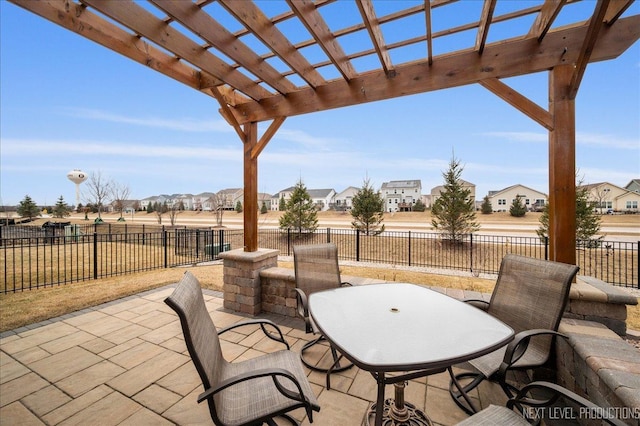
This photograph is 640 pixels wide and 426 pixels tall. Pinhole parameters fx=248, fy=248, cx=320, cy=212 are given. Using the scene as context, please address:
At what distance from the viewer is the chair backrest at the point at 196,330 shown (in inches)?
45.2

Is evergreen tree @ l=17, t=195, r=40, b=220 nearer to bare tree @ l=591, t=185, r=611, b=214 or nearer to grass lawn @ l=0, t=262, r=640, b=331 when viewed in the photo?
grass lawn @ l=0, t=262, r=640, b=331

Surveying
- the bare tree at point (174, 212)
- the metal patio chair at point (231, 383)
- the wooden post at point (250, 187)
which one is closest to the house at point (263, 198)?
the bare tree at point (174, 212)

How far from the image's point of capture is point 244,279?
11.7ft

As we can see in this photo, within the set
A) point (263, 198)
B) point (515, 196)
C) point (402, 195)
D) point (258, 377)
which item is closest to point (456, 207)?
point (258, 377)

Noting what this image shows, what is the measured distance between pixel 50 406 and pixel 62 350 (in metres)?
1.00

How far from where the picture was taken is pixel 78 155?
1050 inches

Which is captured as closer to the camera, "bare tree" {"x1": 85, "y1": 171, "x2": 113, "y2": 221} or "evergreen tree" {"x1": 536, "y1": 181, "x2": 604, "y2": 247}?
"evergreen tree" {"x1": 536, "y1": 181, "x2": 604, "y2": 247}

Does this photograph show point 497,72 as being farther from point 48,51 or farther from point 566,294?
point 48,51

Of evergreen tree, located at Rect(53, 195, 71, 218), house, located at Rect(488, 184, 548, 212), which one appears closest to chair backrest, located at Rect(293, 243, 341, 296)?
evergreen tree, located at Rect(53, 195, 71, 218)

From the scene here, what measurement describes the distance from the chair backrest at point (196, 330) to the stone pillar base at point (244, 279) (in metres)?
1.88

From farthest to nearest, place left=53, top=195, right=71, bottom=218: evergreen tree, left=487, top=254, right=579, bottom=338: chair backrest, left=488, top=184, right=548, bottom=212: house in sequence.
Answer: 1. left=488, top=184, right=548, bottom=212: house
2. left=53, top=195, right=71, bottom=218: evergreen tree
3. left=487, top=254, right=579, bottom=338: chair backrest

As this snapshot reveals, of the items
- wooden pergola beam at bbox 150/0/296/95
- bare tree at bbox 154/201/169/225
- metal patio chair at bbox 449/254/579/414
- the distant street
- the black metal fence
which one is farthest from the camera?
bare tree at bbox 154/201/169/225

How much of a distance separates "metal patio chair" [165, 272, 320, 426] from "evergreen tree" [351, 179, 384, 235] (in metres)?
13.2

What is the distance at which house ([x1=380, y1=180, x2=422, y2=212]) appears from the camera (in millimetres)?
42203
